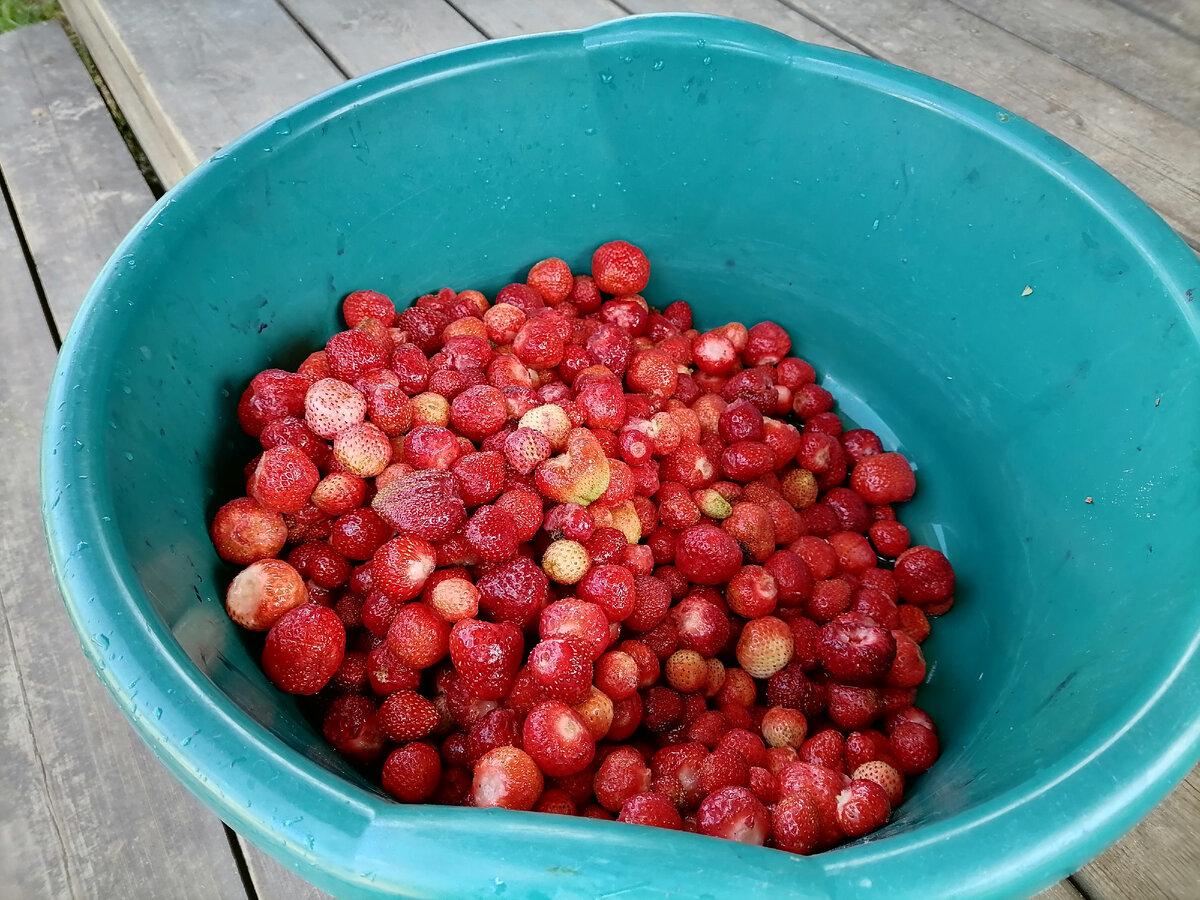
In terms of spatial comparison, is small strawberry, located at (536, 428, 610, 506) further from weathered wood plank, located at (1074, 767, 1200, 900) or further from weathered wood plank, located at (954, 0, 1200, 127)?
weathered wood plank, located at (954, 0, 1200, 127)

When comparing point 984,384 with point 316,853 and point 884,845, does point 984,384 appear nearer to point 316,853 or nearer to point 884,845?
point 884,845

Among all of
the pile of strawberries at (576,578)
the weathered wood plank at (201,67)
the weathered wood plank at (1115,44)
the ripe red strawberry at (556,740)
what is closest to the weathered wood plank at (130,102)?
the weathered wood plank at (201,67)

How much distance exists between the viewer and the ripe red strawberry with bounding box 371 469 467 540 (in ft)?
3.00

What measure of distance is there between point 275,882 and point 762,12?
161 centimetres

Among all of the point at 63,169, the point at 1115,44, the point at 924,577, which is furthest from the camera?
the point at 63,169

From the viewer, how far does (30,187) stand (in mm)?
1653

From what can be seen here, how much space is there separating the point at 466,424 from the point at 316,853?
59 cm

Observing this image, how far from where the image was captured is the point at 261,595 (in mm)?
851

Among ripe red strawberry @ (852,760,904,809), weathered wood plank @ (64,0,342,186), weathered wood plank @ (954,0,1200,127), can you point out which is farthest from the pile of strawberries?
weathered wood plank @ (954,0,1200,127)

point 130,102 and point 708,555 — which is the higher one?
point 708,555

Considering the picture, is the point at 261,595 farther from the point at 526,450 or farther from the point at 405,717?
the point at 526,450

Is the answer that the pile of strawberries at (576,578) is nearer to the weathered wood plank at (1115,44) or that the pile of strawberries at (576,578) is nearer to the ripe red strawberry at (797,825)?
the ripe red strawberry at (797,825)

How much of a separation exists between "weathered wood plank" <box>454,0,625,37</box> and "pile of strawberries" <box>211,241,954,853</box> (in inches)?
26.1

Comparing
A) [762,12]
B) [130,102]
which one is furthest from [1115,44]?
[130,102]
